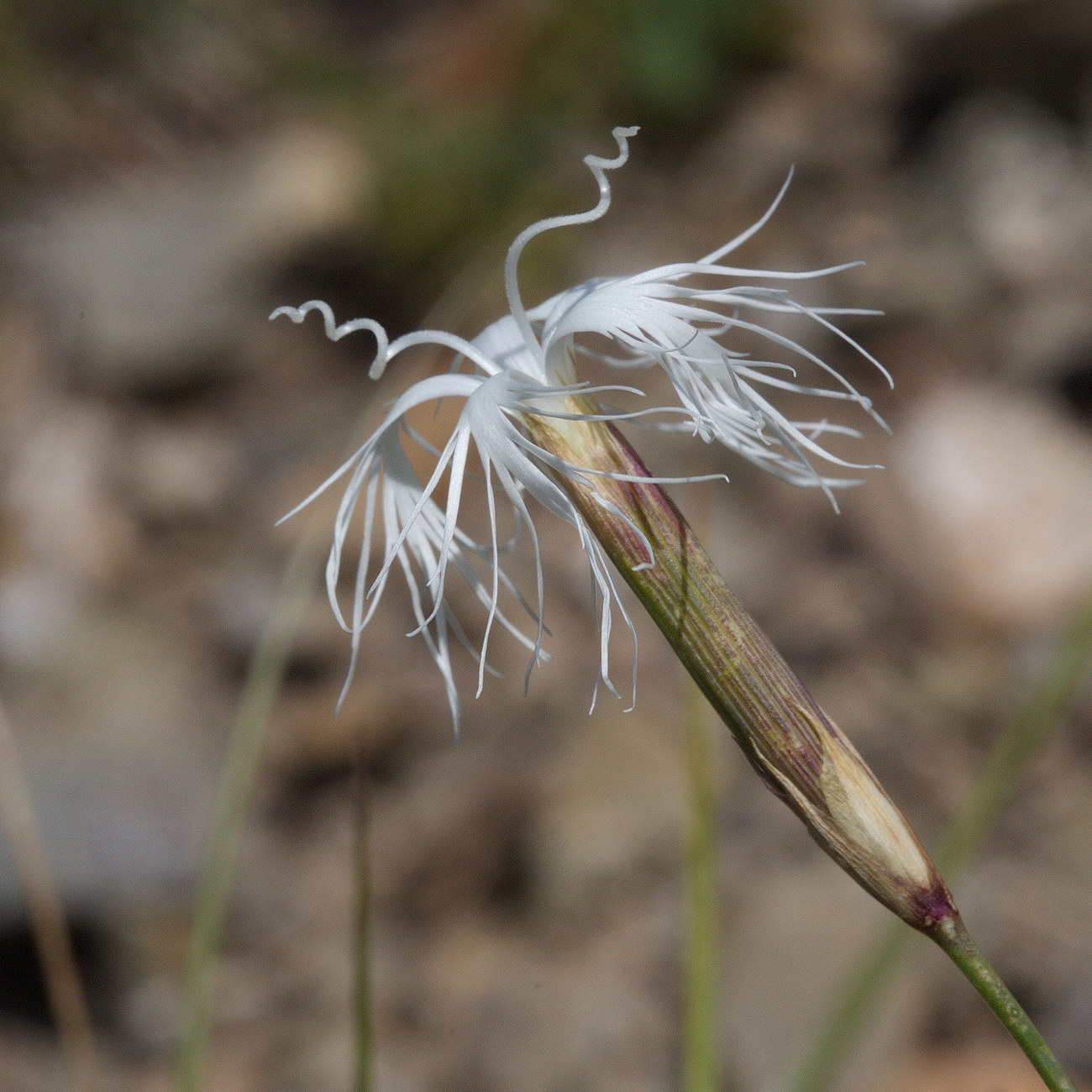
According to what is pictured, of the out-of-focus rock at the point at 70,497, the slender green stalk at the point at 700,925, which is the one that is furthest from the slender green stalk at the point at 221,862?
the out-of-focus rock at the point at 70,497

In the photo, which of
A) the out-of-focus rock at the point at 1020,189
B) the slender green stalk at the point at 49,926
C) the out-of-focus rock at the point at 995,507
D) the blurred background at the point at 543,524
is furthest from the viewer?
the out-of-focus rock at the point at 1020,189

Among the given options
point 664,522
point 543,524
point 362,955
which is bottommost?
point 543,524

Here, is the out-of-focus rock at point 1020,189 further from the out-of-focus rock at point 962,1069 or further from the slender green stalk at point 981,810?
the slender green stalk at point 981,810

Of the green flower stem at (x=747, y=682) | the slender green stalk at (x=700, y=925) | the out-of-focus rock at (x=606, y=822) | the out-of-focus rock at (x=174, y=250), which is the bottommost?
the out-of-focus rock at (x=606, y=822)

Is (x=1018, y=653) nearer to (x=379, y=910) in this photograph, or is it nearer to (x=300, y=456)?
(x=379, y=910)

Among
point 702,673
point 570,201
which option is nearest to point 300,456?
point 570,201

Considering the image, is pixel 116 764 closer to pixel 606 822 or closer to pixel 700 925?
pixel 606 822

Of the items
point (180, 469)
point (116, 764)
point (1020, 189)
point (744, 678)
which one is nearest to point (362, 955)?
point (744, 678)
